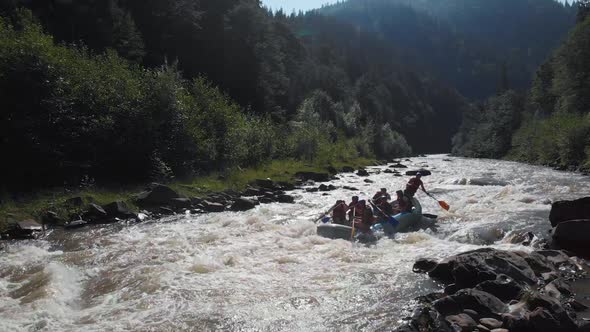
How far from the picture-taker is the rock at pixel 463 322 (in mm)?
7494

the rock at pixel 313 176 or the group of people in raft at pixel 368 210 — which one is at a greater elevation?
the group of people in raft at pixel 368 210

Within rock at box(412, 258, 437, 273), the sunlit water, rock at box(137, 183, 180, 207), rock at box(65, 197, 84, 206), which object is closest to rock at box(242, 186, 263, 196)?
rock at box(137, 183, 180, 207)

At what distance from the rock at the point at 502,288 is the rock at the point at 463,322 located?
1544 mm

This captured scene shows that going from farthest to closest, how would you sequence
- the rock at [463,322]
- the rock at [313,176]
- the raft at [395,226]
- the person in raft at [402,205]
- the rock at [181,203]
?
1. the rock at [313,176]
2. the rock at [181,203]
3. the person in raft at [402,205]
4. the raft at [395,226]
5. the rock at [463,322]

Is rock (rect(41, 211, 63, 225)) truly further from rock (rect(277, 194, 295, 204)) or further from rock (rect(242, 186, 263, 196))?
rock (rect(277, 194, 295, 204))

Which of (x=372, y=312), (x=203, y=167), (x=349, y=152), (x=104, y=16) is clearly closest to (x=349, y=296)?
(x=372, y=312)

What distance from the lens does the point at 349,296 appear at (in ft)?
31.7

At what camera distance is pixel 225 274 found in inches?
444

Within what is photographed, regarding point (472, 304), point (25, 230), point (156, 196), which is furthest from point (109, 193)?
point (472, 304)

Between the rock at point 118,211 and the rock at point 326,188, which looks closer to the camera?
the rock at point 118,211

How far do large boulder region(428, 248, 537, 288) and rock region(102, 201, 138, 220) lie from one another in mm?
13643

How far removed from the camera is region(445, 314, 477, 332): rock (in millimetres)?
7494

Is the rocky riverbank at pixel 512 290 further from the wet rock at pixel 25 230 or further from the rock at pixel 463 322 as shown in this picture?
the wet rock at pixel 25 230

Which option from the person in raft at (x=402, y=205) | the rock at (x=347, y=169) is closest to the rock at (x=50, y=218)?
the person in raft at (x=402, y=205)
